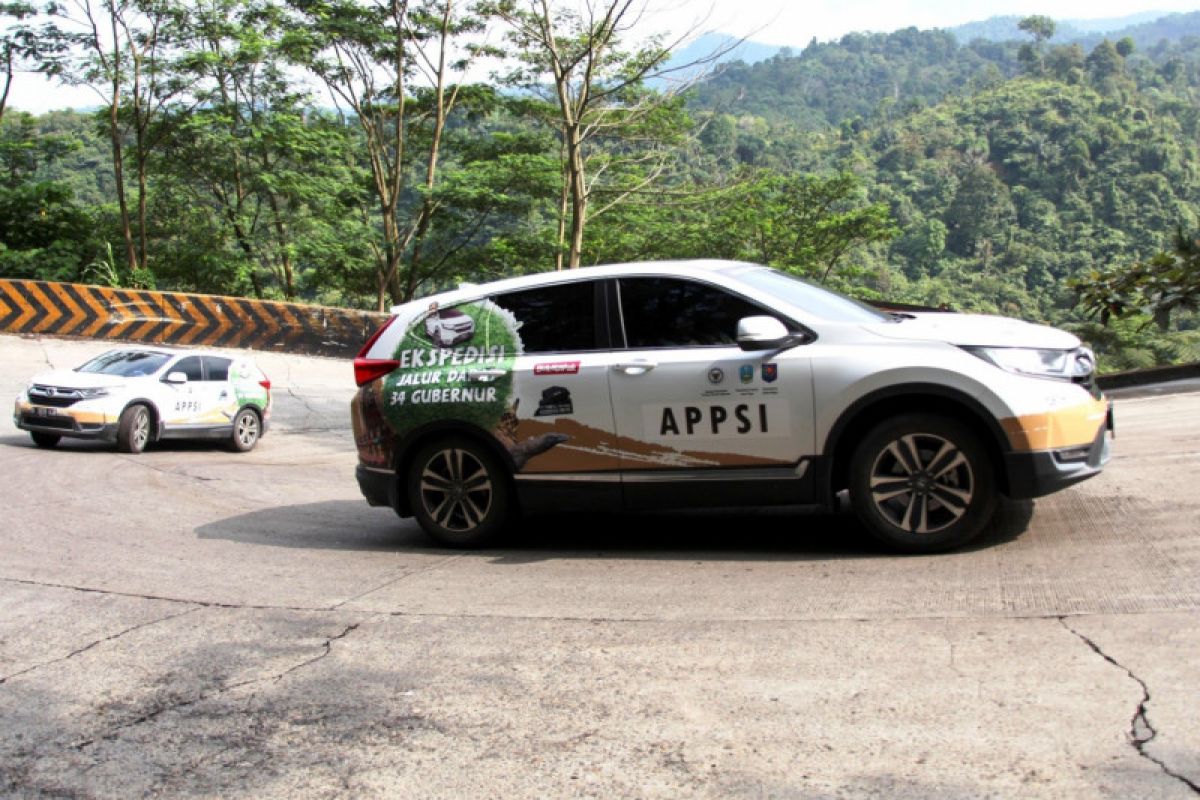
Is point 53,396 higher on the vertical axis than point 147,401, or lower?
higher

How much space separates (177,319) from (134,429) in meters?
9.31

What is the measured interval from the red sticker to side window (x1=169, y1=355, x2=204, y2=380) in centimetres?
1029

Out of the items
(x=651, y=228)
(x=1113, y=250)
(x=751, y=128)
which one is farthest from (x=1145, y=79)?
(x=651, y=228)

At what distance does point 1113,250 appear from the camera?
3386 inches

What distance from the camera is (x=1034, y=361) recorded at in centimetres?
630

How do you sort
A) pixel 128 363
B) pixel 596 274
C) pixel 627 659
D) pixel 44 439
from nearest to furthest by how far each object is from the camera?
pixel 627 659, pixel 596 274, pixel 44 439, pixel 128 363

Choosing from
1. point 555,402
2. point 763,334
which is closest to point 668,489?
point 555,402

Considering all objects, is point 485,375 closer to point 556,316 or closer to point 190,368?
point 556,316

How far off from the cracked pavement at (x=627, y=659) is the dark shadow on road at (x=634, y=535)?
0.04 metres

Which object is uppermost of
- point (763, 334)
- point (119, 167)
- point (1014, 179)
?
point (1014, 179)

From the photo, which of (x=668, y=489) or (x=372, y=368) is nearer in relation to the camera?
(x=668, y=489)

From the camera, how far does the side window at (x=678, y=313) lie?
6.80 meters

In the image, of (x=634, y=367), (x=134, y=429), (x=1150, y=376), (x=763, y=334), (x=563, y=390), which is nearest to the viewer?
(x=763, y=334)

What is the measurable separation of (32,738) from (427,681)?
1.52 m
